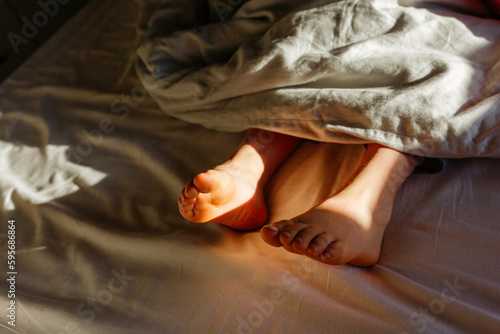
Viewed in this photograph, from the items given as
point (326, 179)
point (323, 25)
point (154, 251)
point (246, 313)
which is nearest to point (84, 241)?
point (154, 251)

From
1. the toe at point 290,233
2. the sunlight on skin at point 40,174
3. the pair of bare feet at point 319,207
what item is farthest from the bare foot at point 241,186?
the sunlight on skin at point 40,174

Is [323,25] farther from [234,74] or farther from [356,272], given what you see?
[356,272]

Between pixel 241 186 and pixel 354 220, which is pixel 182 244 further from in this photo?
pixel 354 220

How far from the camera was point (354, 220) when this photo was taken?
0.62 meters

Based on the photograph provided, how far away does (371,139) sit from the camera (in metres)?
0.67

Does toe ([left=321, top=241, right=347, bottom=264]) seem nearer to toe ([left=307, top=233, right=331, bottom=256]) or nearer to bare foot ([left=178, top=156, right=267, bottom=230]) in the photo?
toe ([left=307, top=233, right=331, bottom=256])

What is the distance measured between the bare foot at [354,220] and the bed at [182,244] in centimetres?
3

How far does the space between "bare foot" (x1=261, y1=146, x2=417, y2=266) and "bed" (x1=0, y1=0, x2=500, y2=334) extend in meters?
0.03

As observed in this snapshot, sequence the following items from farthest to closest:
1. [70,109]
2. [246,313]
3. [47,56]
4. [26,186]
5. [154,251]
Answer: [47,56], [70,109], [26,186], [154,251], [246,313]

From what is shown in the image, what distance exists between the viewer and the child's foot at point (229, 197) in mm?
617

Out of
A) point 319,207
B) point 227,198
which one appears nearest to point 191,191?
point 227,198

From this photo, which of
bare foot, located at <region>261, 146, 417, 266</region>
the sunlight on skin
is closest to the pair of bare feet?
bare foot, located at <region>261, 146, 417, 266</region>

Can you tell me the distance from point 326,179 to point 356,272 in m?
0.18

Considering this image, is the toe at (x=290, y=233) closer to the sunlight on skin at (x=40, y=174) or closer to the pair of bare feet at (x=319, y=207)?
the pair of bare feet at (x=319, y=207)
